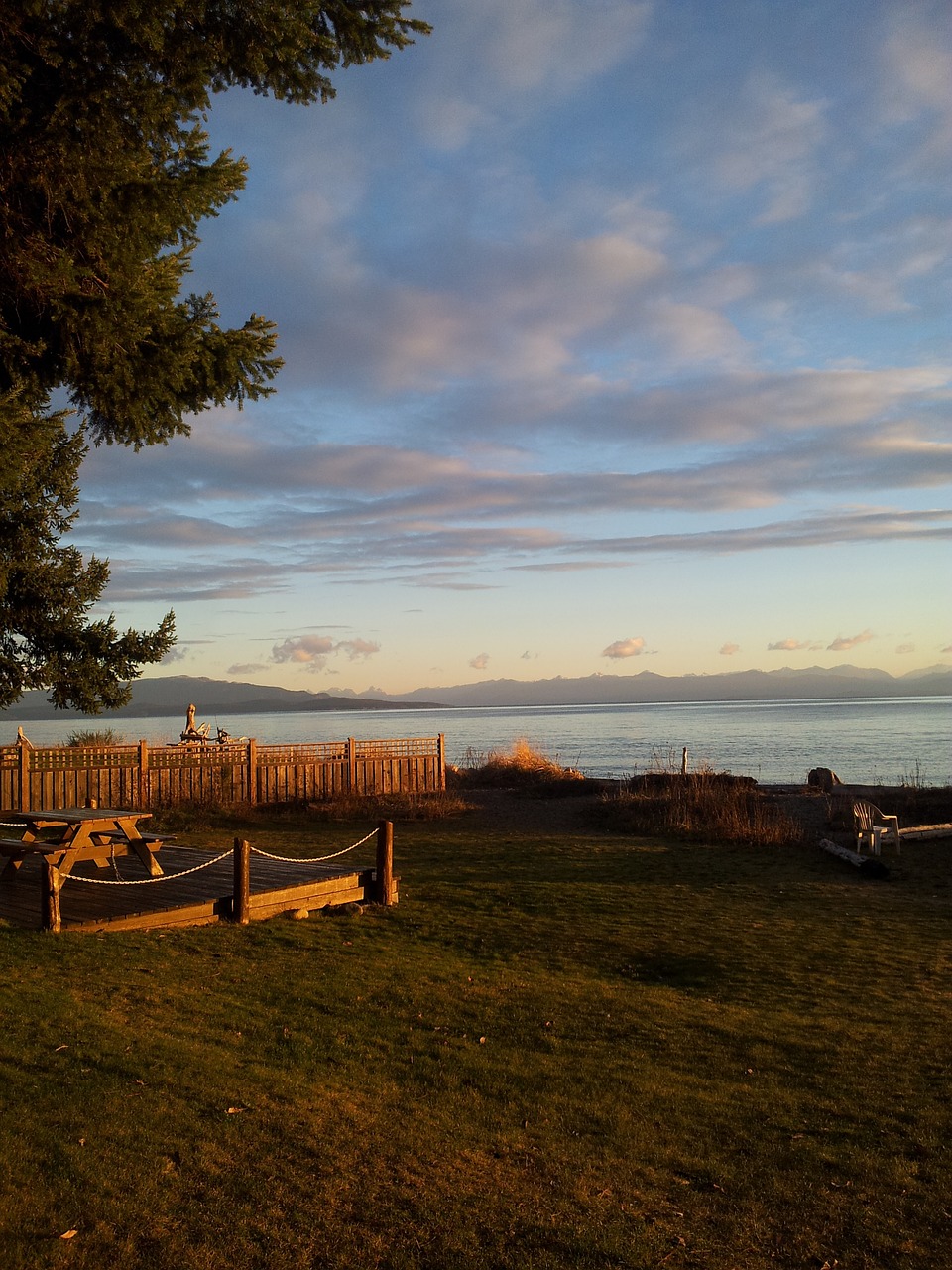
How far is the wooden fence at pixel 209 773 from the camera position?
19625 mm

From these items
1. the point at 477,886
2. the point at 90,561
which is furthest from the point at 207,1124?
the point at 90,561

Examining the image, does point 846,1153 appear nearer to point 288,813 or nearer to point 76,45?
point 76,45

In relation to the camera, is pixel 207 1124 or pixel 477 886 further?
pixel 477 886

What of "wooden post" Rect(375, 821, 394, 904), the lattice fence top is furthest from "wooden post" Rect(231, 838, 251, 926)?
the lattice fence top

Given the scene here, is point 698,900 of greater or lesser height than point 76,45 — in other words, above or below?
below

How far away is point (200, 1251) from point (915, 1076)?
5.16 meters

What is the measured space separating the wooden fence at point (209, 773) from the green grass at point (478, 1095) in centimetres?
1090

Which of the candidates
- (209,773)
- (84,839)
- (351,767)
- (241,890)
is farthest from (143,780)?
(241,890)

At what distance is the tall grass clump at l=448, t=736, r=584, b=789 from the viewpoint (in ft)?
96.6

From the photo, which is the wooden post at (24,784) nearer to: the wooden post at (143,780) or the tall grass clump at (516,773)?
the wooden post at (143,780)

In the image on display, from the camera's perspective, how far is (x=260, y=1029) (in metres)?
7.21

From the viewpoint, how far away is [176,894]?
11.0 metres

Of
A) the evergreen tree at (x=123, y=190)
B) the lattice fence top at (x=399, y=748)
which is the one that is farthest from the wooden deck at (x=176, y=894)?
the lattice fence top at (x=399, y=748)

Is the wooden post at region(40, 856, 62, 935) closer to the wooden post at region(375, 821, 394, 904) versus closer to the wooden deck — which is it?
the wooden deck
